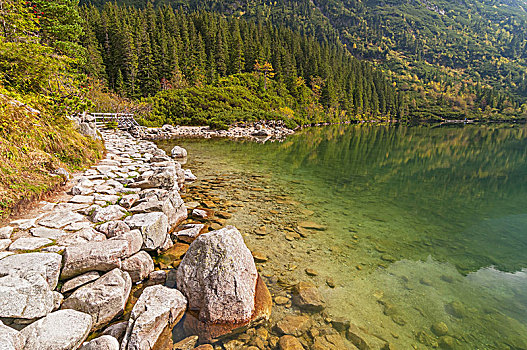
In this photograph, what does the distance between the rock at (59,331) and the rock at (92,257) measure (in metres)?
0.65

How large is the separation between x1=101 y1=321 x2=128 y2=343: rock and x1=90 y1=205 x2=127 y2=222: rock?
8.07ft

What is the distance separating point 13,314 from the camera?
2.71m

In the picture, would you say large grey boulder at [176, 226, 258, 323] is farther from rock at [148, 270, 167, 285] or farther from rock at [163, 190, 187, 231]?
rock at [163, 190, 187, 231]

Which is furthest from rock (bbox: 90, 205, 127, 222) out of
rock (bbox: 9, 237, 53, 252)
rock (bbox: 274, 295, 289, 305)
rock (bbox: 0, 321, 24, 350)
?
rock (bbox: 274, 295, 289, 305)

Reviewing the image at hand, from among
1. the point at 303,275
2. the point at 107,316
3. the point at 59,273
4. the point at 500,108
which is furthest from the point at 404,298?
the point at 500,108

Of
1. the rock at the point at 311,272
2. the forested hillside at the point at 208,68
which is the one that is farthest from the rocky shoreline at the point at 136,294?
the forested hillside at the point at 208,68

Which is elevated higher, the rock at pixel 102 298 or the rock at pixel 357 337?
the rock at pixel 102 298

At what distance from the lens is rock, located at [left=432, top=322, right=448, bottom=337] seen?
3781 millimetres

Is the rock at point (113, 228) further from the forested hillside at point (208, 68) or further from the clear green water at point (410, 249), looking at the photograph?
the forested hillside at point (208, 68)

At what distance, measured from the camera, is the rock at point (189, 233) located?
18.9 ft

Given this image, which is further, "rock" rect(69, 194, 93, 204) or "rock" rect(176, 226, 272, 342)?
"rock" rect(69, 194, 93, 204)

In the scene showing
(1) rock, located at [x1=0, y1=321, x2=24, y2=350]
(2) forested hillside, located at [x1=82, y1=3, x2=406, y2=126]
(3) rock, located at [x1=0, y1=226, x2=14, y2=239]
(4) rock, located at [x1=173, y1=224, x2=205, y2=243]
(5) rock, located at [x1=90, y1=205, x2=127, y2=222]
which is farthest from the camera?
(2) forested hillside, located at [x1=82, y1=3, x2=406, y2=126]

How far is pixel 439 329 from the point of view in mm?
3848

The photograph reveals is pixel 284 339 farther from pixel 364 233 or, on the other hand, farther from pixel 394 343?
pixel 364 233
